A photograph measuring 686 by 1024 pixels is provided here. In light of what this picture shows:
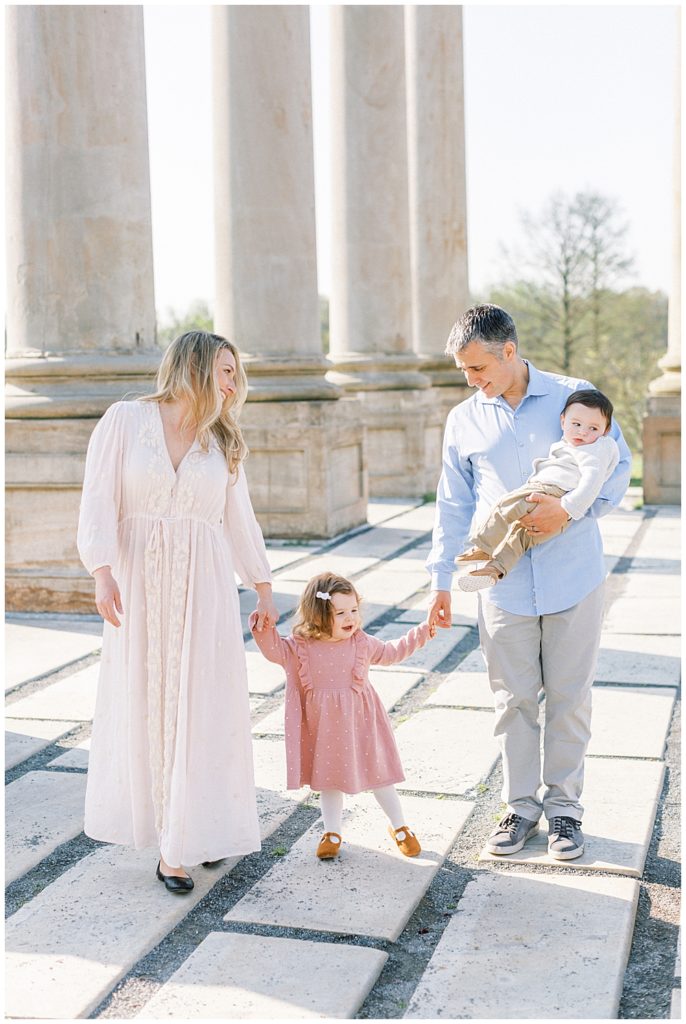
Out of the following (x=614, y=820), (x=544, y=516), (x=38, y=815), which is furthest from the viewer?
(x=38, y=815)

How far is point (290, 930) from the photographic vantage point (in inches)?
168

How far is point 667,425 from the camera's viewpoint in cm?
1606

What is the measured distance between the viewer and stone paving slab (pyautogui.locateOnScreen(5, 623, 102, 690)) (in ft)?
26.0

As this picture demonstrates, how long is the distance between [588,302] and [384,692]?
3192cm

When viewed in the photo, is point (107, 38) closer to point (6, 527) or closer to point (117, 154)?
point (117, 154)

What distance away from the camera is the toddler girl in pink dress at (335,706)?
16.0 feet

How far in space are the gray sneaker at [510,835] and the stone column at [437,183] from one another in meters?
14.0

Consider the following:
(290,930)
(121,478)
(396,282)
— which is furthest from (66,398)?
(396,282)

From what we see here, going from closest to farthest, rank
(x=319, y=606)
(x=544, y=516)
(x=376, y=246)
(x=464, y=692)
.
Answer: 1. (x=544, y=516)
2. (x=319, y=606)
3. (x=464, y=692)
4. (x=376, y=246)

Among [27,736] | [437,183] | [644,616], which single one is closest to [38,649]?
[27,736]

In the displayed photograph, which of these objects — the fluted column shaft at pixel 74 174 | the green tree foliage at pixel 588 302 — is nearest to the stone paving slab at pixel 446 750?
the fluted column shaft at pixel 74 174

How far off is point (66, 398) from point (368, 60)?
9.01 meters

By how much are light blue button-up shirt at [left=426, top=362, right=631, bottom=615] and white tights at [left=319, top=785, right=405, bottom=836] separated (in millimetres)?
882

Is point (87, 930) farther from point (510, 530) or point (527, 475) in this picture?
point (527, 475)
